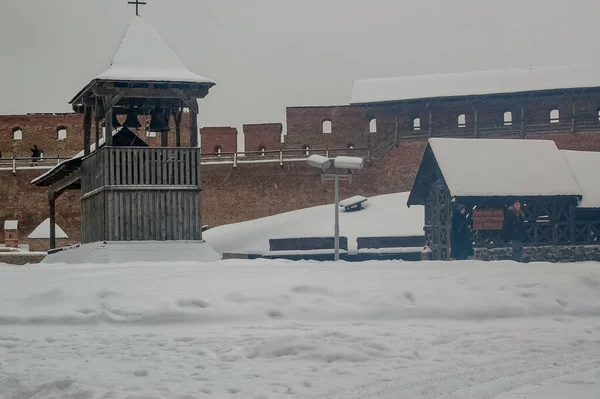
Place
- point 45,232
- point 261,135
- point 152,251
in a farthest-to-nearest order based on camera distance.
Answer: point 261,135 → point 45,232 → point 152,251

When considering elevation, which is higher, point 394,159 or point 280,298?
point 394,159

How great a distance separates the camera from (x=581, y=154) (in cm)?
2730

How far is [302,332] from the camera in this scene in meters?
7.23

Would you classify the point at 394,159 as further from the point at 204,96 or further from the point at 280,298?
the point at 280,298

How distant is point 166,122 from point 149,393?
14664 mm

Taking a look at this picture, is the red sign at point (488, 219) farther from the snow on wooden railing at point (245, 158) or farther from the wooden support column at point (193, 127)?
the snow on wooden railing at point (245, 158)

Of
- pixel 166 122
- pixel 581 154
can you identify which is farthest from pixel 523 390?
pixel 581 154

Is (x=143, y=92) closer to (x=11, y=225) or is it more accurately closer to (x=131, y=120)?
(x=131, y=120)

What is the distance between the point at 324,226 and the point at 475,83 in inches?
468

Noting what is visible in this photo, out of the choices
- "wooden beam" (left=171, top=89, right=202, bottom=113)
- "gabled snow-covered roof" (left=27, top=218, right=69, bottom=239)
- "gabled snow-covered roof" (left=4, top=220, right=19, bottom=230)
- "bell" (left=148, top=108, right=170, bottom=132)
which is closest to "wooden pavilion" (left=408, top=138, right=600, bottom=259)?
"bell" (left=148, top=108, right=170, bottom=132)

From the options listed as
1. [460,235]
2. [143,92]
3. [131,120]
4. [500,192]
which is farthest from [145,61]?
[500,192]

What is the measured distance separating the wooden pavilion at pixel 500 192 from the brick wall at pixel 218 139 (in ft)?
50.6

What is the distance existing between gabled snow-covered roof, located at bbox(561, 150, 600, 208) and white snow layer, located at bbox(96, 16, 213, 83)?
11.8 m

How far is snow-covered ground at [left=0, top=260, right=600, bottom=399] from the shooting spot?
5398 mm
